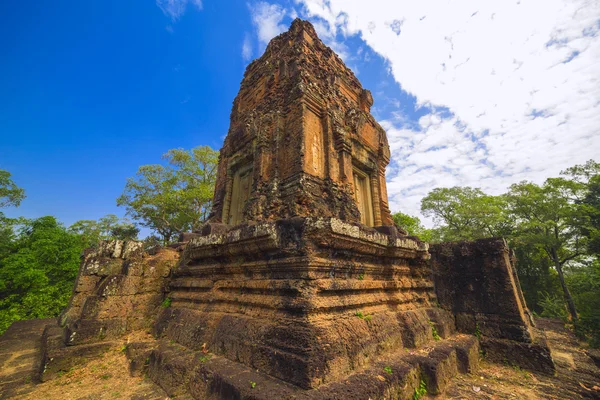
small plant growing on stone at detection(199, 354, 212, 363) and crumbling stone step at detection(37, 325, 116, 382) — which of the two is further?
crumbling stone step at detection(37, 325, 116, 382)

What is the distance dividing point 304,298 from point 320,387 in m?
0.65

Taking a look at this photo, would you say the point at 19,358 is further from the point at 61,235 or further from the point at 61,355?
the point at 61,235

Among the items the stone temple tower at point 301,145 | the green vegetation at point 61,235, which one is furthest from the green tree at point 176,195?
the stone temple tower at point 301,145

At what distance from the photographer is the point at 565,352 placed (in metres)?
3.56

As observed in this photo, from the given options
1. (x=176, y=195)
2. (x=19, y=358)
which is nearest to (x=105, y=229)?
(x=176, y=195)

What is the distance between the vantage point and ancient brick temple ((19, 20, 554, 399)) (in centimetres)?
215

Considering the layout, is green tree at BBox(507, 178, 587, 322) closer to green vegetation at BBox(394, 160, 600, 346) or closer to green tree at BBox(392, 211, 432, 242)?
green vegetation at BBox(394, 160, 600, 346)

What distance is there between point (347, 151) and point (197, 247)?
3.73 meters

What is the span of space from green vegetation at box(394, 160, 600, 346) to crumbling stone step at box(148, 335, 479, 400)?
1765cm

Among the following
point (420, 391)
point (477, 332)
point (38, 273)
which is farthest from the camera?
point (38, 273)

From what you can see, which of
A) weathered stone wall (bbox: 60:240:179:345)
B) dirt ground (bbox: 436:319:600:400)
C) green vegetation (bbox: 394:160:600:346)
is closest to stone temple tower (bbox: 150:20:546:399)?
dirt ground (bbox: 436:319:600:400)

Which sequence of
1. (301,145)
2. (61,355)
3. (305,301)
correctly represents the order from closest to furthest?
(305,301) < (61,355) < (301,145)

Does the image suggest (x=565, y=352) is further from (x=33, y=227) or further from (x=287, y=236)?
(x=33, y=227)

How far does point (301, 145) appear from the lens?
4836 millimetres
